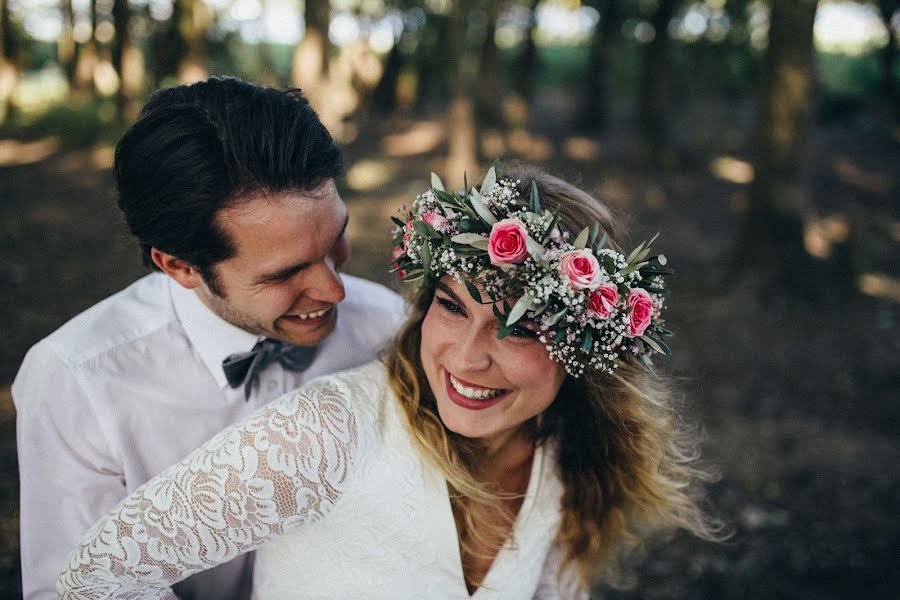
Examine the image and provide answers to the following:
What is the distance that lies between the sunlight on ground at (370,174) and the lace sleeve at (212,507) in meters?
11.7

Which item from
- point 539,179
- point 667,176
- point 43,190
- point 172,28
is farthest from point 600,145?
point 539,179

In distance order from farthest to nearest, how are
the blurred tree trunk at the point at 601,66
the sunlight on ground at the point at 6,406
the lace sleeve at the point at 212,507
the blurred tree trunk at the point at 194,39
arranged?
the blurred tree trunk at the point at 601,66, the blurred tree trunk at the point at 194,39, the sunlight on ground at the point at 6,406, the lace sleeve at the point at 212,507

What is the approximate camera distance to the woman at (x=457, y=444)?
2.01 metres

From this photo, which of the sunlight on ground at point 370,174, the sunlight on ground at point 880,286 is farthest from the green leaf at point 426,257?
the sunlight on ground at point 370,174

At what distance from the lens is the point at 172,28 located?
17609 millimetres

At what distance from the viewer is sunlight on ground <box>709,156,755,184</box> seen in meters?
15.1

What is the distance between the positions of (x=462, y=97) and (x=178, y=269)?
8.66m

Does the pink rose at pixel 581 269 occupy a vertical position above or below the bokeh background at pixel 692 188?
above

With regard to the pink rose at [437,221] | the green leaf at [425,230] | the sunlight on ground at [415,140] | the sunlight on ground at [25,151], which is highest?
the pink rose at [437,221]

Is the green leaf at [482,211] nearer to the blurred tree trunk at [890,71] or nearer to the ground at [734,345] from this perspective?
the ground at [734,345]

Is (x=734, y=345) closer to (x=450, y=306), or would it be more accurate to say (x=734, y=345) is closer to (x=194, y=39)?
(x=450, y=306)

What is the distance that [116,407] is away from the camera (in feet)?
8.34

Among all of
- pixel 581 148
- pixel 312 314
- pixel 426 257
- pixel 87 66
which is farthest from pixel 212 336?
pixel 87 66

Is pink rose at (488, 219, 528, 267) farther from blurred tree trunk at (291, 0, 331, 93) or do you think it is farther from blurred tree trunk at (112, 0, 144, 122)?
blurred tree trunk at (112, 0, 144, 122)
